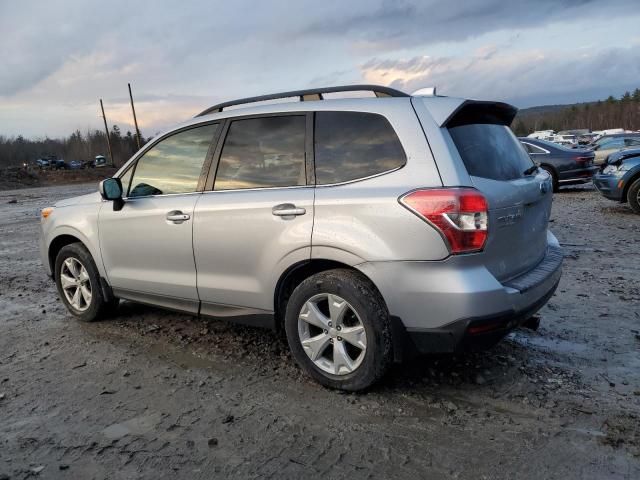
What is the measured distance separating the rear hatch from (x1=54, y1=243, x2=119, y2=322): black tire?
3.52 metres

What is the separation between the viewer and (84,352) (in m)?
4.40

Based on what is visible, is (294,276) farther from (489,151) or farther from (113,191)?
(113,191)

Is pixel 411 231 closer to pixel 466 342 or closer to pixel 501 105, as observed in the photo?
pixel 466 342

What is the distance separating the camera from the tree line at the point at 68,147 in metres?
99.1

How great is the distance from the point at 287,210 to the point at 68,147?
13580 cm

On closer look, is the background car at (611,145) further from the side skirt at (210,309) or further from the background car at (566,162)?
the side skirt at (210,309)

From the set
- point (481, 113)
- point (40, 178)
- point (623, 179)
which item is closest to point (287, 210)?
point (481, 113)

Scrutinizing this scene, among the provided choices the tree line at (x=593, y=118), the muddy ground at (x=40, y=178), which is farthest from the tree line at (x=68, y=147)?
the tree line at (x=593, y=118)

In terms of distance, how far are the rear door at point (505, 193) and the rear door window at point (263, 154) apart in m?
1.04

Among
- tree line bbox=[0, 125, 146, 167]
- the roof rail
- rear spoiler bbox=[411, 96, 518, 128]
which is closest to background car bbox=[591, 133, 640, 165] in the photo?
rear spoiler bbox=[411, 96, 518, 128]

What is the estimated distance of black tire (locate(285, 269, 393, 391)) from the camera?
315 cm

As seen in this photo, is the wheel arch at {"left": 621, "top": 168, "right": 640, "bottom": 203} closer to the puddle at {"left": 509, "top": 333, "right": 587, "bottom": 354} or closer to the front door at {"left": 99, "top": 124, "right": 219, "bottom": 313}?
the puddle at {"left": 509, "top": 333, "right": 587, "bottom": 354}

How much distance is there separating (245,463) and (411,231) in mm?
1512

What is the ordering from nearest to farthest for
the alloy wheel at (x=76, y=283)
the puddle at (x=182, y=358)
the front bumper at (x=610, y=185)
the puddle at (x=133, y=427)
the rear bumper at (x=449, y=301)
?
the rear bumper at (x=449, y=301) < the puddle at (x=133, y=427) < the puddle at (x=182, y=358) < the alloy wheel at (x=76, y=283) < the front bumper at (x=610, y=185)
